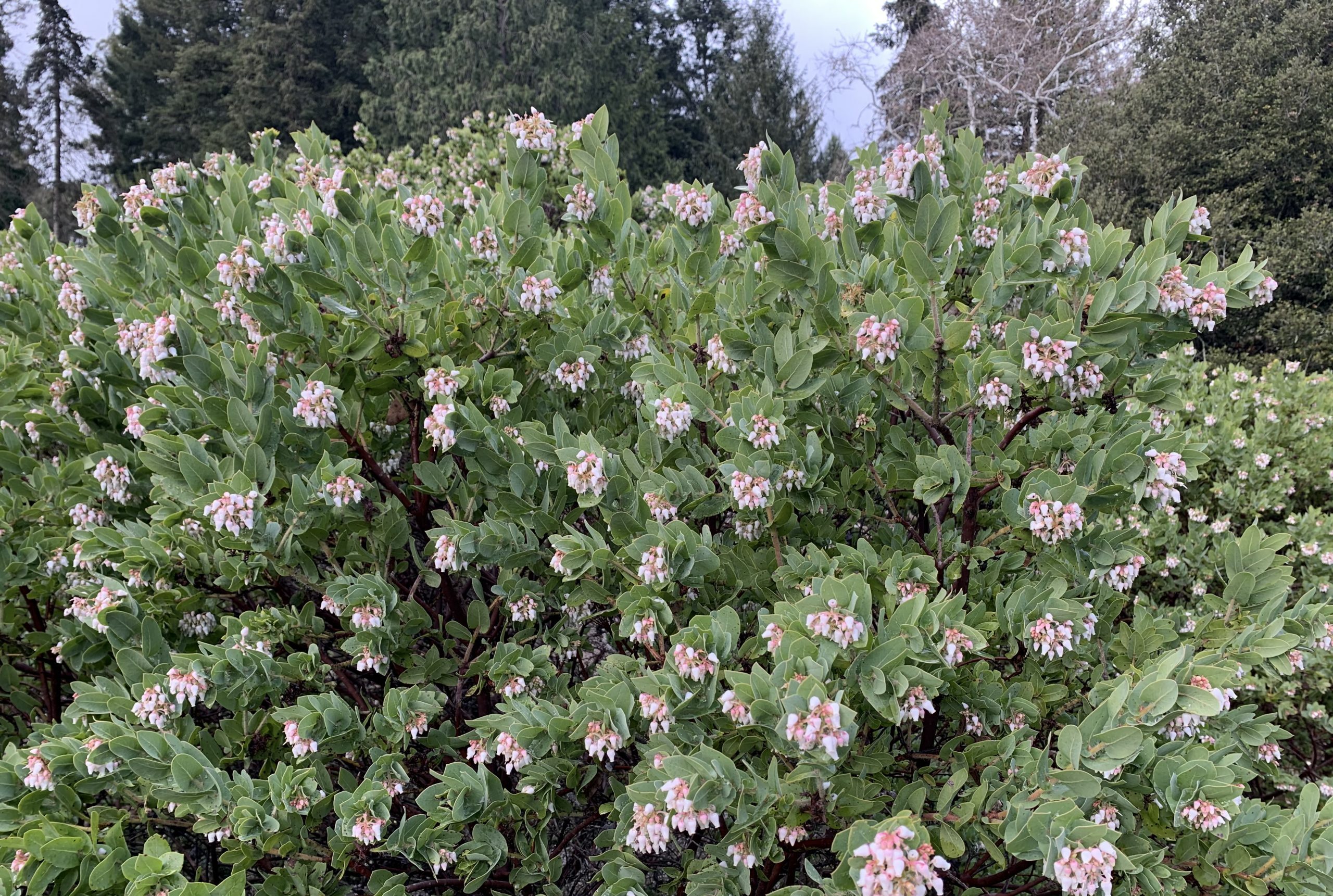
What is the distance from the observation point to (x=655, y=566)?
1.85 meters

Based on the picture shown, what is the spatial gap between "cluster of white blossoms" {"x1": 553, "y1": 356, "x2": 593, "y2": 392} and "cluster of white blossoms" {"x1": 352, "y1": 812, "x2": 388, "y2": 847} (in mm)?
1213

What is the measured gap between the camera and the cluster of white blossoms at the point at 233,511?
188 cm

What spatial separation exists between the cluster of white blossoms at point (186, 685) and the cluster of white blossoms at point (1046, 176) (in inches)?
99.2

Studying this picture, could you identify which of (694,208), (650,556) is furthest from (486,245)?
(650,556)

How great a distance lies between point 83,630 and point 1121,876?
2.87 m

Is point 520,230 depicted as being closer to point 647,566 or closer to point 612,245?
point 612,245

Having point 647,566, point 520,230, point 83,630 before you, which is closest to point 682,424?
point 647,566

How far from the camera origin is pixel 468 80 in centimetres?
2353

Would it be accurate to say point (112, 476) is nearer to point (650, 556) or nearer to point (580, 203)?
point (580, 203)

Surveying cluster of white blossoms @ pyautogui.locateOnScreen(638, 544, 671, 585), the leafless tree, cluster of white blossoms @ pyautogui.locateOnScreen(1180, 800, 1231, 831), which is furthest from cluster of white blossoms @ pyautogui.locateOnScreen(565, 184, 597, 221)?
the leafless tree

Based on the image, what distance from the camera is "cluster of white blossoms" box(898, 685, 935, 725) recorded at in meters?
1.59

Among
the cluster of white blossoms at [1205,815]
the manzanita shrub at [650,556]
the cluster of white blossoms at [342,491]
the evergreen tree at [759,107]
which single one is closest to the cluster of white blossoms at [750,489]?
the manzanita shrub at [650,556]

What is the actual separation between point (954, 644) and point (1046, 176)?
1.38 m

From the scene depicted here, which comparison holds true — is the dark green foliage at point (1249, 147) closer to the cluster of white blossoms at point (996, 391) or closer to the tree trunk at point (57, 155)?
the cluster of white blossoms at point (996, 391)
